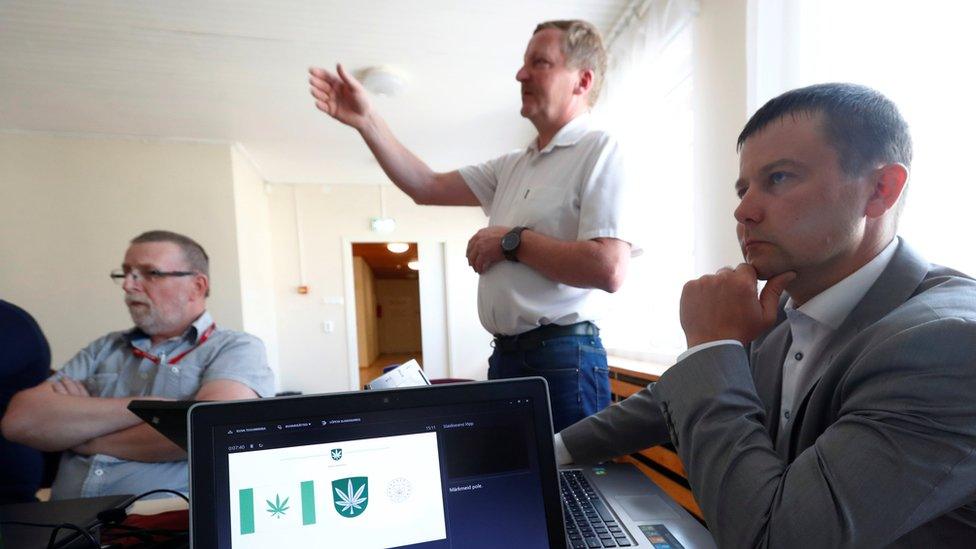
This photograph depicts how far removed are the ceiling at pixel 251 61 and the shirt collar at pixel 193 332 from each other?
5.85ft

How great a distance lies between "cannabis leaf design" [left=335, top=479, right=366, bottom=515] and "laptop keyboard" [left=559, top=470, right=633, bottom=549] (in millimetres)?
271

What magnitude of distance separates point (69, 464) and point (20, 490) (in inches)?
6.9

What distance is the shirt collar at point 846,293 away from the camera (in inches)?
26.2

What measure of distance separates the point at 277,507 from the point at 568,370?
794 millimetres

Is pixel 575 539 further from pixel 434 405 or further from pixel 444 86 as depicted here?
pixel 444 86

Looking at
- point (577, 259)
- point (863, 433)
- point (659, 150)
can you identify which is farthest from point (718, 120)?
point (863, 433)

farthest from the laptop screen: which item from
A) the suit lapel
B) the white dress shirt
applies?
the suit lapel

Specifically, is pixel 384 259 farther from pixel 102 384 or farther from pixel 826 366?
pixel 826 366

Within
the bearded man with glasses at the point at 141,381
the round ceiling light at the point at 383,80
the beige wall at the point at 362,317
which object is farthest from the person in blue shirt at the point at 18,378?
the beige wall at the point at 362,317

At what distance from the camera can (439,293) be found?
5.86m

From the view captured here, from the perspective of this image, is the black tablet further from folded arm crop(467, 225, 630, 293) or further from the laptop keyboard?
folded arm crop(467, 225, 630, 293)

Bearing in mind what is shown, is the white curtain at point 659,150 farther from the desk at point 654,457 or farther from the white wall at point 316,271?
the white wall at point 316,271

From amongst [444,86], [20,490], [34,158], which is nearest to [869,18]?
[444,86]

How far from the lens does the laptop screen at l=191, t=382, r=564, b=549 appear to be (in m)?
0.50
